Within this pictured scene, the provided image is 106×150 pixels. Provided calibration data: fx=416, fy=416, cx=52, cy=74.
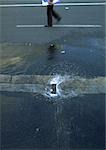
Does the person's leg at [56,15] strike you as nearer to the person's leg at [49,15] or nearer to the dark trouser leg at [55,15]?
the dark trouser leg at [55,15]

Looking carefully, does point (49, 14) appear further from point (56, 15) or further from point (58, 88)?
point (58, 88)

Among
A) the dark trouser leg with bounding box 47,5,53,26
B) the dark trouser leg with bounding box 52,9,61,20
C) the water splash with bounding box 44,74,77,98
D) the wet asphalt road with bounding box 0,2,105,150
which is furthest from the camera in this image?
the dark trouser leg with bounding box 52,9,61,20

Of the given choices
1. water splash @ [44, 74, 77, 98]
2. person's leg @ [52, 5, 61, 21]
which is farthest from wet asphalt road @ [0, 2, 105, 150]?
person's leg @ [52, 5, 61, 21]

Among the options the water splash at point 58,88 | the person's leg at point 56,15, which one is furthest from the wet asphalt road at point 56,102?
the person's leg at point 56,15

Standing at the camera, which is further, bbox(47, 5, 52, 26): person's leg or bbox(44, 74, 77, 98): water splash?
bbox(47, 5, 52, 26): person's leg

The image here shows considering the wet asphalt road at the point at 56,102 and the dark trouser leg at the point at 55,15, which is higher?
the dark trouser leg at the point at 55,15

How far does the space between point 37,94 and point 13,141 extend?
182cm

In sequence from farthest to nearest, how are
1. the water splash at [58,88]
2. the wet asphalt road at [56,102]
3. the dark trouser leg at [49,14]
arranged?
the dark trouser leg at [49,14]
the water splash at [58,88]
the wet asphalt road at [56,102]

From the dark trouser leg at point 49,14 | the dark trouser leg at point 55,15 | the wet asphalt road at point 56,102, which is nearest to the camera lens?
the wet asphalt road at point 56,102

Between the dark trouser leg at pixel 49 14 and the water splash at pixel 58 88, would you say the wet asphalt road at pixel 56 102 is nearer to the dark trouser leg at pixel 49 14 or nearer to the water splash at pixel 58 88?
the water splash at pixel 58 88

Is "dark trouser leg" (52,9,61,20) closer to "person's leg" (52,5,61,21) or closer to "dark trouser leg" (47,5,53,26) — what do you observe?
"person's leg" (52,5,61,21)

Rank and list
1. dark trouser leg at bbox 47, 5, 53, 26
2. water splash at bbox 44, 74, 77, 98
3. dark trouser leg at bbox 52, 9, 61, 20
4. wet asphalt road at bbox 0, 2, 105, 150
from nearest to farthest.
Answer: wet asphalt road at bbox 0, 2, 105, 150 → water splash at bbox 44, 74, 77, 98 → dark trouser leg at bbox 47, 5, 53, 26 → dark trouser leg at bbox 52, 9, 61, 20

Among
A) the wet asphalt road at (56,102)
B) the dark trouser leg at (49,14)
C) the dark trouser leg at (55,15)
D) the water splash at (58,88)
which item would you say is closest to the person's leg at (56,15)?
the dark trouser leg at (55,15)

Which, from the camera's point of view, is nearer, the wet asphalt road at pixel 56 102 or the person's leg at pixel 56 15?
the wet asphalt road at pixel 56 102
